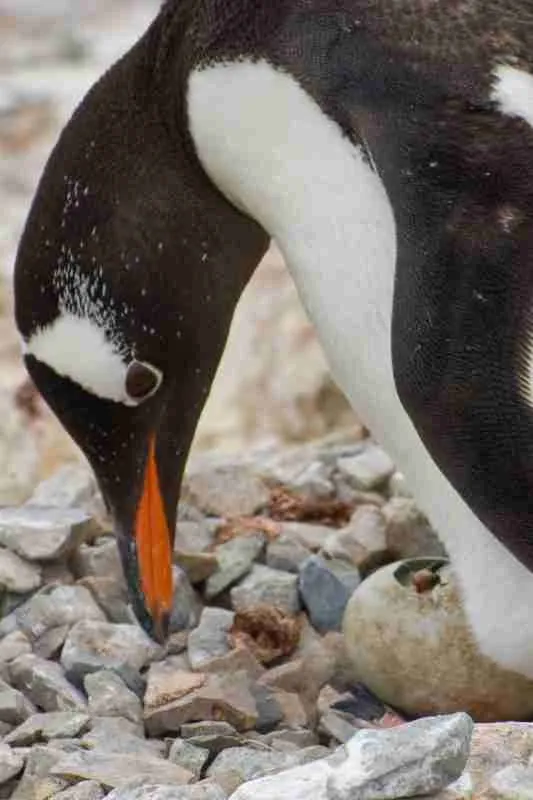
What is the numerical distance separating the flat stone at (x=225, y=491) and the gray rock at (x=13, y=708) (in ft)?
2.83

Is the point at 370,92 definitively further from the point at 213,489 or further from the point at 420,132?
the point at 213,489

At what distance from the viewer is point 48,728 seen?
2680mm

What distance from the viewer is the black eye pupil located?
114 inches

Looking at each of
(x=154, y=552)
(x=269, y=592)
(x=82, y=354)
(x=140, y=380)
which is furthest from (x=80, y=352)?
(x=269, y=592)

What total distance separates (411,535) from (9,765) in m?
1.01

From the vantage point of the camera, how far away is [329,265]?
2.64m

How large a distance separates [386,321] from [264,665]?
0.72 m

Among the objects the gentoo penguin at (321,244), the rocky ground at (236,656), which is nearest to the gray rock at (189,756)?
the rocky ground at (236,656)

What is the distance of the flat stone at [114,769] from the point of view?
2465 mm

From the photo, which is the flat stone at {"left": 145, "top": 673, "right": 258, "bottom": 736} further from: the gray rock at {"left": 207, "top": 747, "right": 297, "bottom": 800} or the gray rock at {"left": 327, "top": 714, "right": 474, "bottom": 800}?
the gray rock at {"left": 327, "top": 714, "right": 474, "bottom": 800}

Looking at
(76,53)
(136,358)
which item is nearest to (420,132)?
(136,358)

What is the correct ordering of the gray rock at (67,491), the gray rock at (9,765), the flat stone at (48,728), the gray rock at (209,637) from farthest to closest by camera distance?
the gray rock at (67,491)
the gray rock at (209,637)
the flat stone at (48,728)
the gray rock at (9,765)

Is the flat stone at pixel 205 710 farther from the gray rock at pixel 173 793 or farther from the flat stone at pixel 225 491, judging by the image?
the flat stone at pixel 225 491

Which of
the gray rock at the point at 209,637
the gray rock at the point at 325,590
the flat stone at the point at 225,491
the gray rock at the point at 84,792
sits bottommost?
the flat stone at the point at 225,491
